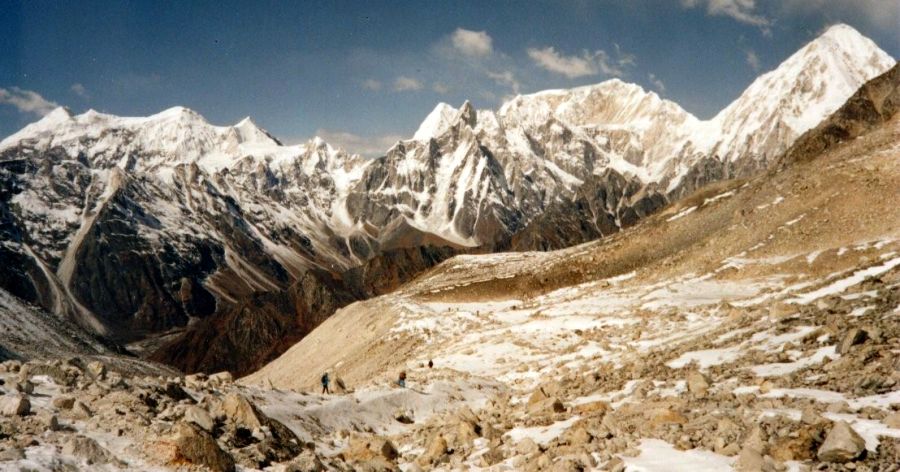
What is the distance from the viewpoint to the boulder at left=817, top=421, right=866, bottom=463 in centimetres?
932

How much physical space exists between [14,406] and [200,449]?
3903mm

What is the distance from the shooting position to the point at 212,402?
1683 cm

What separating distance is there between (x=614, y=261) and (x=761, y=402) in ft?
226

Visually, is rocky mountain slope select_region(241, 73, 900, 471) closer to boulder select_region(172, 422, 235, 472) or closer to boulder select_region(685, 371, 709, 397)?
boulder select_region(685, 371, 709, 397)

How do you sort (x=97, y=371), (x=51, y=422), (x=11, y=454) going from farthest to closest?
1. (x=97, y=371)
2. (x=51, y=422)
3. (x=11, y=454)

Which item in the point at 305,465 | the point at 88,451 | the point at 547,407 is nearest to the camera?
the point at 88,451

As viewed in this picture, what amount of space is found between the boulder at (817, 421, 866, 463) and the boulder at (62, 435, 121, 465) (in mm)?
12622

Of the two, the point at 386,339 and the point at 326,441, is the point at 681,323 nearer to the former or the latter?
the point at 326,441

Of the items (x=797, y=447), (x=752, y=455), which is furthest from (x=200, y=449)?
(x=797, y=447)

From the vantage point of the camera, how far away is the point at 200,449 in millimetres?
12812

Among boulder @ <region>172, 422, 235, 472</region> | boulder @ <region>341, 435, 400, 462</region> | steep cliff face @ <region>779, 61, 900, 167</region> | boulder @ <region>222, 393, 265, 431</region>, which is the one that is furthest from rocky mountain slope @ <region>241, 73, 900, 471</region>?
steep cliff face @ <region>779, 61, 900, 167</region>

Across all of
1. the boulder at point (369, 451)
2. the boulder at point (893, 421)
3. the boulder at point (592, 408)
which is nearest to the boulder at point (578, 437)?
the boulder at point (592, 408)

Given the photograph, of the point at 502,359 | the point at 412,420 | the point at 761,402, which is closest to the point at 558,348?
the point at 502,359

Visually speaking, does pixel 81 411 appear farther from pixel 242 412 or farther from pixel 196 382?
pixel 196 382
